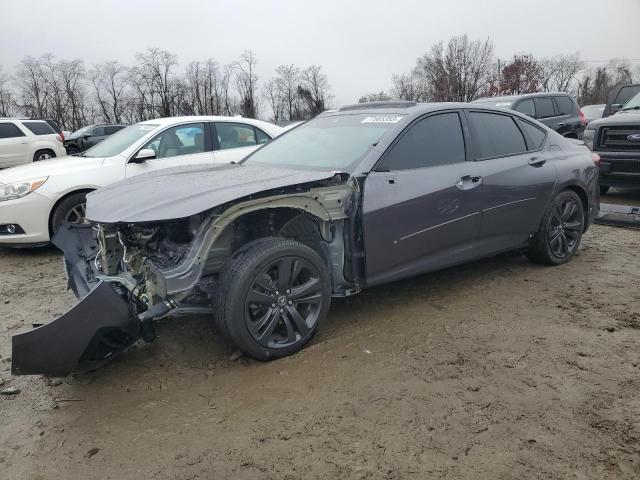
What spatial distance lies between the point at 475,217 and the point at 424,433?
6.99 ft

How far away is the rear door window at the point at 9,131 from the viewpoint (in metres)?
15.3

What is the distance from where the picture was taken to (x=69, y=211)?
579 centimetres

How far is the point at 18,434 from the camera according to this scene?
103 inches

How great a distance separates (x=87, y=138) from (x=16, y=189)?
18.7 m

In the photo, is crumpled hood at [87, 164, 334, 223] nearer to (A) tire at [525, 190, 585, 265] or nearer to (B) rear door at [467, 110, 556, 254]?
(B) rear door at [467, 110, 556, 254]

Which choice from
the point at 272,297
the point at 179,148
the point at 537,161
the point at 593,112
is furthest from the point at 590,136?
the point at 593,112

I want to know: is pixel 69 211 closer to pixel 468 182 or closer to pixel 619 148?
pixel 468 182

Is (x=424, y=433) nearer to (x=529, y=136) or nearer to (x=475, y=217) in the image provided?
(x=475, y=217)

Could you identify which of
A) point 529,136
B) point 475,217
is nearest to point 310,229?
point 475,217

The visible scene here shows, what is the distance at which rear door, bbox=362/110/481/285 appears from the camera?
11.6 ft

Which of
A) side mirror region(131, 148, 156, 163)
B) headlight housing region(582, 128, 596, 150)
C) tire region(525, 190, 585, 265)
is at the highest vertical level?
side mirror region(131, 148, 156, 163)

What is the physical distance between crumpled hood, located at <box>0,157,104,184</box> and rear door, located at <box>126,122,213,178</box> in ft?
1.70

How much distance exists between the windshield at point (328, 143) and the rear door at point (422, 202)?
221mm

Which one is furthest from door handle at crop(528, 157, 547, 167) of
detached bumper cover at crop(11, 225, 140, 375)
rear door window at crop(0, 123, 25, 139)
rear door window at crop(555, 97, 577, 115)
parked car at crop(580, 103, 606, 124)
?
parked car at crop(580, 103, 606, 124)
